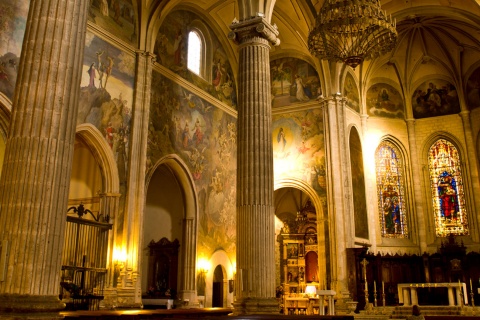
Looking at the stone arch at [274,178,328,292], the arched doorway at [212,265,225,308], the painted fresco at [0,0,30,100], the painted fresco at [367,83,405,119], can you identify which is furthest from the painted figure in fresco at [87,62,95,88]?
the painted fresco at [367,83,405,119]

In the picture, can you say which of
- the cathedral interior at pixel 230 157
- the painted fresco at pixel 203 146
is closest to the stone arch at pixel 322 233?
the cathedral interior at pixel 230 157

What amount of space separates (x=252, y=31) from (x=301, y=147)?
913 cm

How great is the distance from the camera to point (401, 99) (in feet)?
78.4

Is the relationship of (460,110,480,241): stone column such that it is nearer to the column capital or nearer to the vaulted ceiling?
the vaulted ceiling

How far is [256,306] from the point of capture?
34.0 feet

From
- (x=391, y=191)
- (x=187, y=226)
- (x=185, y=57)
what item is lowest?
(x=187, y=226)

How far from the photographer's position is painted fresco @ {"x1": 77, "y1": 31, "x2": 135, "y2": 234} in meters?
13.6

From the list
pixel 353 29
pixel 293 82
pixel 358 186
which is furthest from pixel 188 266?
pixel 353 29

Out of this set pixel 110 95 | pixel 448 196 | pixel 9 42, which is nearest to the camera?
pixel 9 42

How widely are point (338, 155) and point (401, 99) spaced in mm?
6308

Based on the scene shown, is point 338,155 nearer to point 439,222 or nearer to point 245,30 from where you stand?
point 439,222

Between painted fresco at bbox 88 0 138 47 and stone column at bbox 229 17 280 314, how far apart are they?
14.3ft

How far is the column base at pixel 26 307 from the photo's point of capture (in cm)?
589

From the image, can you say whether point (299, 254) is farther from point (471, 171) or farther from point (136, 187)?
point (136, 187)
